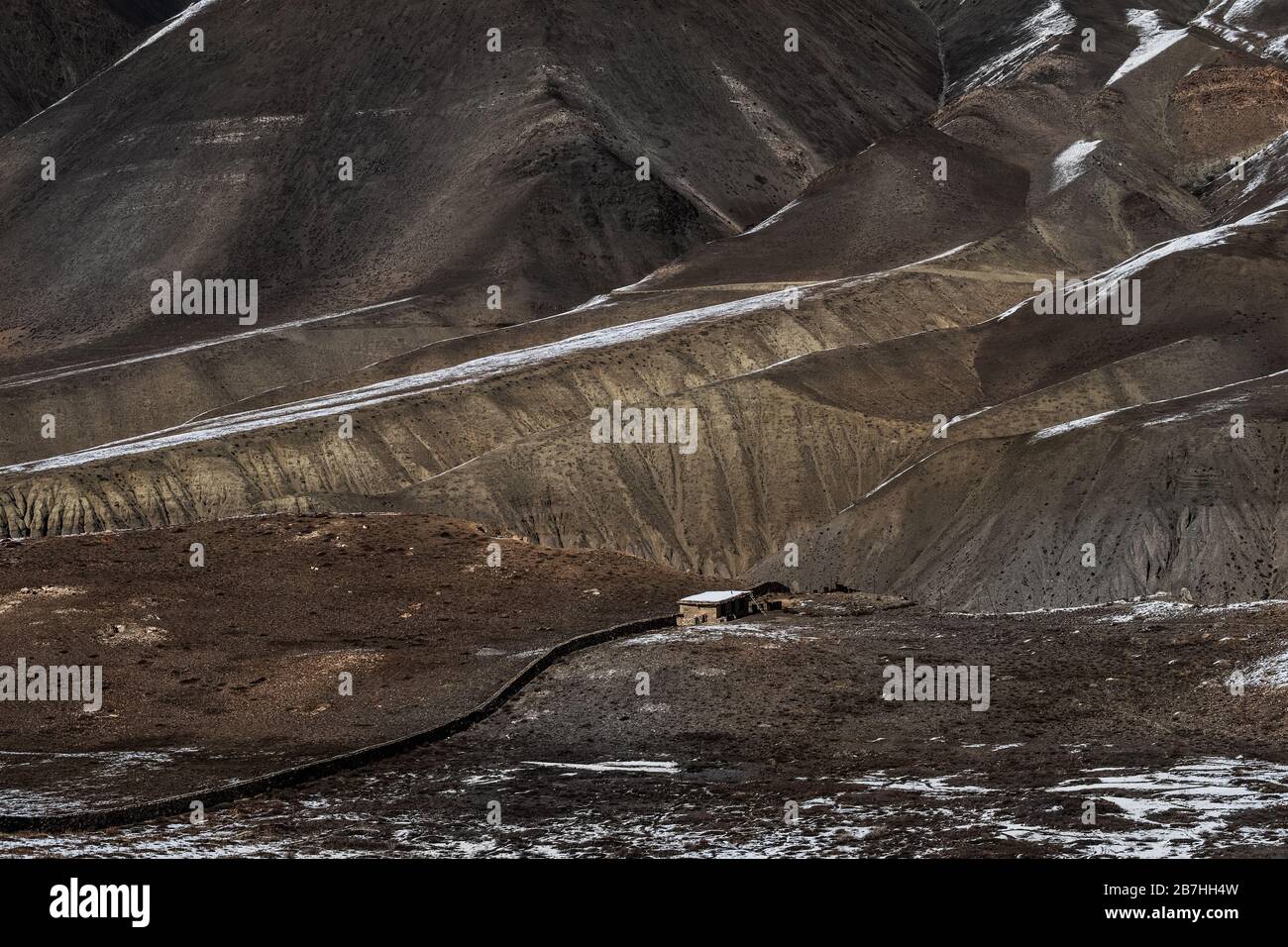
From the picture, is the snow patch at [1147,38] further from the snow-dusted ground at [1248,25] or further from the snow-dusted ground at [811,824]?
the snow-dusted ground at [811,824]

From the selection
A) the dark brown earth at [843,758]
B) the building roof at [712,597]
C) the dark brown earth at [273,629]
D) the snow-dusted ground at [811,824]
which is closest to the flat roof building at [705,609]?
the building roof at [712,597]

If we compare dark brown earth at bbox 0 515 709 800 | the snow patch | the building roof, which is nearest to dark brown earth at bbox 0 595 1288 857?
the building roof

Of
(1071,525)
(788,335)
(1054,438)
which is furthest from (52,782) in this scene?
(788,335)

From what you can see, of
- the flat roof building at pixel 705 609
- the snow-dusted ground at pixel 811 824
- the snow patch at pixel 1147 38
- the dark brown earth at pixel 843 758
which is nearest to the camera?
the snow-dusted ground at pixel 811 824

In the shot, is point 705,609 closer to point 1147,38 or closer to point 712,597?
point 712,597

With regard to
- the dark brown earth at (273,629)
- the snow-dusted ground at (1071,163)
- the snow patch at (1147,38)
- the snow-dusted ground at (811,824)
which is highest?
the snow patch at (1147,38)

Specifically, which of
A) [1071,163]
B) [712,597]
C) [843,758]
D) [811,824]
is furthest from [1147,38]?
[811,824]

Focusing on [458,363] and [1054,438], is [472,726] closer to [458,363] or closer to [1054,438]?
[1054,438]
